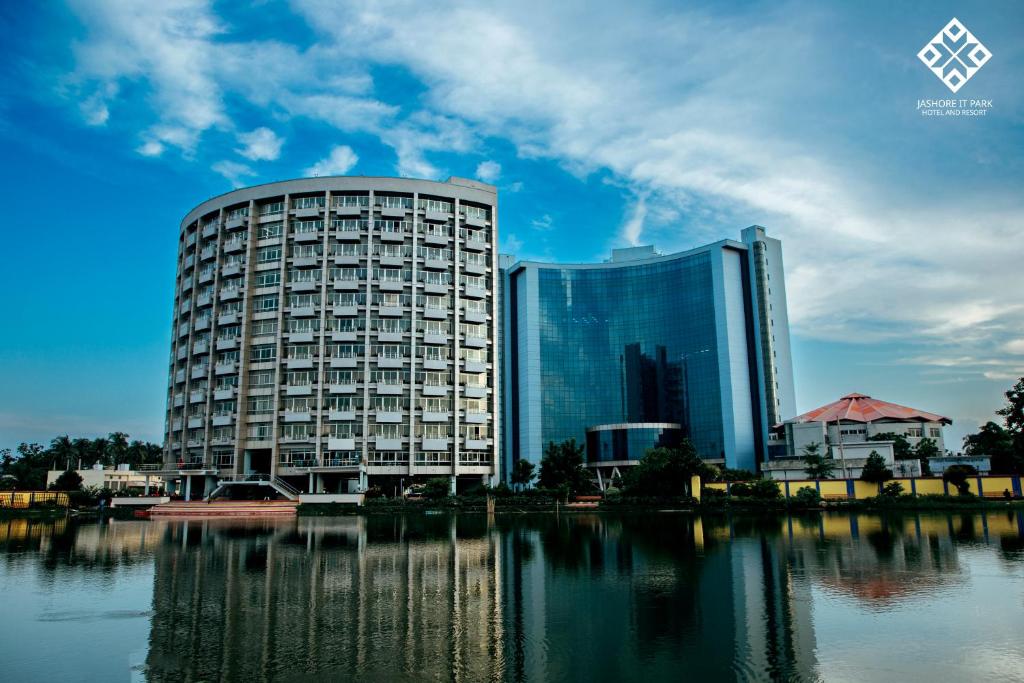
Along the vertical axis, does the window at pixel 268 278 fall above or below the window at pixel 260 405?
above

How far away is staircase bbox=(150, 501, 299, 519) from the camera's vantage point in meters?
76.7

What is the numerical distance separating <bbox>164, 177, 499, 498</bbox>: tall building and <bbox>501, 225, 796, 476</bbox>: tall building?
109 ft

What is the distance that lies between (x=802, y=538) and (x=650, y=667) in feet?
104

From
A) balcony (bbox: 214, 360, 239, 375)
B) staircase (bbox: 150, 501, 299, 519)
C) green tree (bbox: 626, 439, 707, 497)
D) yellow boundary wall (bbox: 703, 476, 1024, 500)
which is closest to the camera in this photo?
yellow boundary wall (bbox: 703, 476, 1024, 500)

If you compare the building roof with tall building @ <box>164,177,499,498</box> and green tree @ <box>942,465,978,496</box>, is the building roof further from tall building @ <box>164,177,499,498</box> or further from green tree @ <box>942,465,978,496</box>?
tall building @ <box>164,177,499,498</box>

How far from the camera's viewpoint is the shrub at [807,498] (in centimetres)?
7081

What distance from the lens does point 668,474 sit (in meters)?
78.3

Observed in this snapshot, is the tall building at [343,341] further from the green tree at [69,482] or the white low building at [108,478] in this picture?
the white low building at [108,478]

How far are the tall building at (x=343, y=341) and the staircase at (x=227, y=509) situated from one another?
429 inches

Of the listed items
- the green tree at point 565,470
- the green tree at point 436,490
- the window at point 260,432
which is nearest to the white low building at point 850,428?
the green tree at point 565,470

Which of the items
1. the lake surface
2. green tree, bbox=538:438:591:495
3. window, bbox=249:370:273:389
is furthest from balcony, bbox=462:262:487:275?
the lake surface

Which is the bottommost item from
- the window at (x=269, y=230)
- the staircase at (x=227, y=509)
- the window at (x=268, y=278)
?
the staircase at (x=227, y=509)

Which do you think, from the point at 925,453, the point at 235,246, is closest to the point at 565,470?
the point at 925,453

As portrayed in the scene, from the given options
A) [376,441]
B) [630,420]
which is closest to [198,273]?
[376,441]
